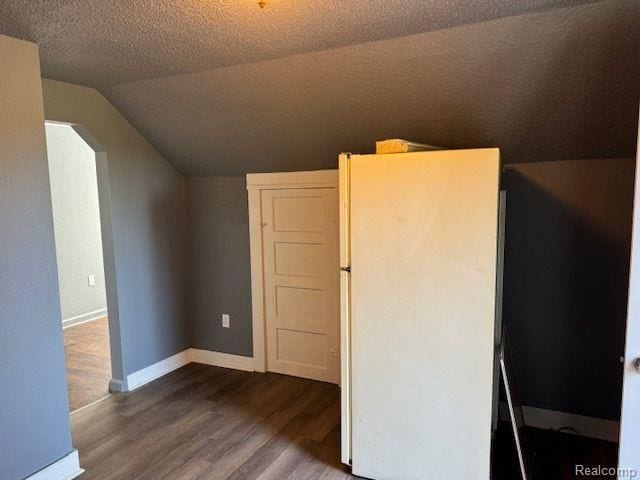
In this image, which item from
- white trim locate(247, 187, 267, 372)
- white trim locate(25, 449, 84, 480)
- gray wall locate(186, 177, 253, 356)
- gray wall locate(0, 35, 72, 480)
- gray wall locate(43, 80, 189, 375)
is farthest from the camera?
gray wall locate(186, 177, 253, 356)

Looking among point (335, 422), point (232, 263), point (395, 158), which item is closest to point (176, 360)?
point (232, 263)

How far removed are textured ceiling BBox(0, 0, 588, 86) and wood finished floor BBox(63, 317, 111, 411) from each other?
2276 mm

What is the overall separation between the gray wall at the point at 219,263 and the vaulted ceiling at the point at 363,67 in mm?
699

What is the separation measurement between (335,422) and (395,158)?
1770 millimetres

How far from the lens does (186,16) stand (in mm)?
1899

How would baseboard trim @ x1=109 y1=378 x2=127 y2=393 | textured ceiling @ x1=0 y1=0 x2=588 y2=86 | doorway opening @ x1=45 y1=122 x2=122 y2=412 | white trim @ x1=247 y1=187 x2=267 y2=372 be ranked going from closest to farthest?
textured ceiling @ x1=0 y1=0 x2=588 y2=86 < baseboard trim @ x1=109 y1=378 x2=127 y2=393 < white trim @ x1=247 y1=187 x2=267 y2=372 < doorway opening @ x1=45 y1=122 x2=122 y2=412

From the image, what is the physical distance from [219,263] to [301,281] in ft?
2.48

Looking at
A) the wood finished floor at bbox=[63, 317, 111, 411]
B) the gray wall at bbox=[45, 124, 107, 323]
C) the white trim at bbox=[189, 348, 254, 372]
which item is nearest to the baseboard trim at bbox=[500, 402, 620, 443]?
the white trim at bbox=[189, 348, 254, 372]

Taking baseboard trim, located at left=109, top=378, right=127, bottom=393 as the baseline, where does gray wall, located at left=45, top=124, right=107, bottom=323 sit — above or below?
above

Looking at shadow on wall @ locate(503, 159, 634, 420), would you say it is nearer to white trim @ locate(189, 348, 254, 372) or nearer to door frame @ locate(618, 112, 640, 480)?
door frame @ locate(618, 112, 640, 480)

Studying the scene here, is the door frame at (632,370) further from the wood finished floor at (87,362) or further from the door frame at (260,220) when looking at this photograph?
the wood finished floor at (87,362)

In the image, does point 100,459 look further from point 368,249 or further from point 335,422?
point 368,249

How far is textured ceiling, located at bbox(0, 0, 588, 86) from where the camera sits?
5.93 ft

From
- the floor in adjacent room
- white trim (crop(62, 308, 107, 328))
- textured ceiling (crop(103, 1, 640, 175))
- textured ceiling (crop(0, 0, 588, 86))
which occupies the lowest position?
the floor in adjacent room
